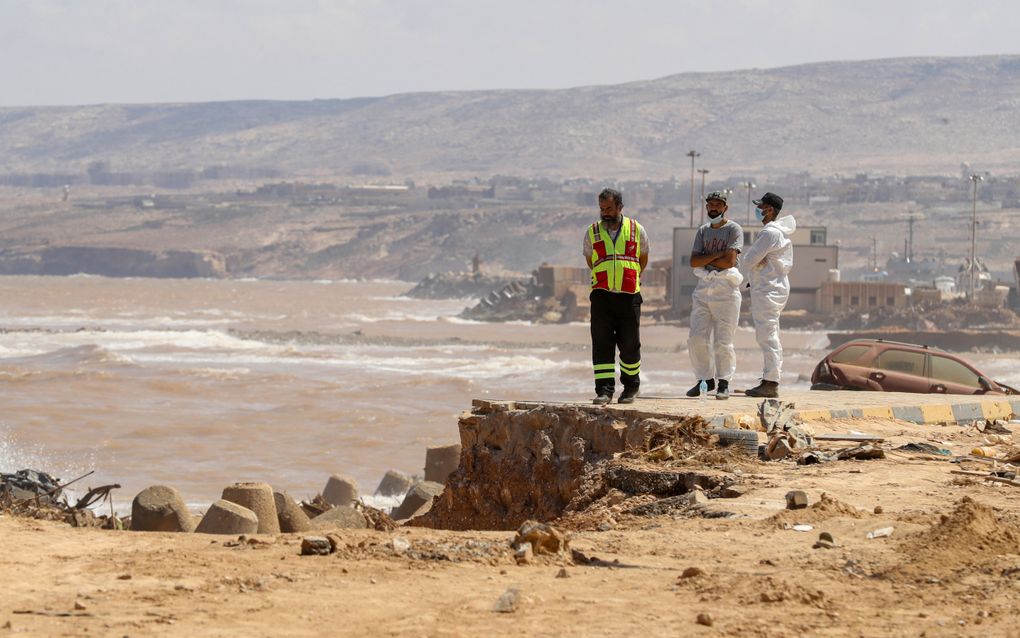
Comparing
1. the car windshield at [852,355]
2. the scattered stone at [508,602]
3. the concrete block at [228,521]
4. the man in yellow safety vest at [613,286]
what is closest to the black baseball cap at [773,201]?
the man in yellow safety vest at [613,286]

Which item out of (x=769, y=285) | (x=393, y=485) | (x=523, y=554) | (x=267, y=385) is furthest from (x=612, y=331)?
(x=267, y=385)

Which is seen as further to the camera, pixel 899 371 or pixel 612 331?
pixel 899 371

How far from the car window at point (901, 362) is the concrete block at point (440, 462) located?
5.79m

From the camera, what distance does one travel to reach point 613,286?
11141 mm

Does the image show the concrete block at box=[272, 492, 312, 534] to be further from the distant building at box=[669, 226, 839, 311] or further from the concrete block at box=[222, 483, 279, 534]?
the distant building at box=[669, 226, 839, 311]

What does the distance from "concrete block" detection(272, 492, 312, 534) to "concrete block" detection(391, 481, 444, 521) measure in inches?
55.8

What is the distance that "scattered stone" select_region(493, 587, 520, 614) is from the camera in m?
6.12

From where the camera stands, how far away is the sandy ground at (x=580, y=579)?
5.93 meters

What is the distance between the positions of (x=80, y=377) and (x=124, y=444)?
1637cm

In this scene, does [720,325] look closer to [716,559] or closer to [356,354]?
[716,559]

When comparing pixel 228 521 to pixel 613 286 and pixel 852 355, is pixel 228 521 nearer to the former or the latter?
pixel 613 286

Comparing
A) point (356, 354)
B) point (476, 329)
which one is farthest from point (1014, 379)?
point (476, 329)

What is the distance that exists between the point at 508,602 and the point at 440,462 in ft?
45.9

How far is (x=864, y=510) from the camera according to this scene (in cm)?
815
